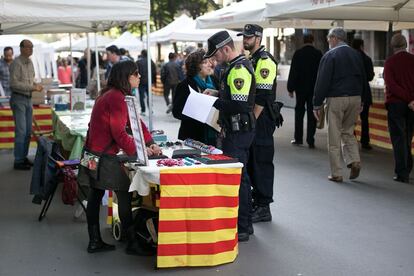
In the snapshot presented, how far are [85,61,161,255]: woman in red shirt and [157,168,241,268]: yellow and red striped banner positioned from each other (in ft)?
1.99

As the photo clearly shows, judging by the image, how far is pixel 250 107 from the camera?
5.92 meters

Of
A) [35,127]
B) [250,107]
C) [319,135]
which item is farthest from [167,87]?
[250,107]

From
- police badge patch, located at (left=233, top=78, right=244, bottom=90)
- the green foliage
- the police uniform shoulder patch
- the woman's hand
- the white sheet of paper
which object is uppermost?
the green foliage

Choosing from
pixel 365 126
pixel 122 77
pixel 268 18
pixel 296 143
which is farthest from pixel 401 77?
pixel 122 77

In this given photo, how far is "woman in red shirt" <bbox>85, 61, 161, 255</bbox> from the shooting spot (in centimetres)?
557

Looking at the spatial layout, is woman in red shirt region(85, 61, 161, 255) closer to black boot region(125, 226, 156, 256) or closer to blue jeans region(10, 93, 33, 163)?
black boot region(125, 226, 156, 256)

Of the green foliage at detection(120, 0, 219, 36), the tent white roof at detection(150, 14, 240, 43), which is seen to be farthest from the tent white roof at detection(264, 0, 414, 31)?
the green foliage at detection(120, 0, 219, 36)

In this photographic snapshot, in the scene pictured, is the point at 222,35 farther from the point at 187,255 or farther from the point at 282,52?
the point at 282,52

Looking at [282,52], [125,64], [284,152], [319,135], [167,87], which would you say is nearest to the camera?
[125,64]

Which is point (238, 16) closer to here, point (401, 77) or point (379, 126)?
point (379, 126)

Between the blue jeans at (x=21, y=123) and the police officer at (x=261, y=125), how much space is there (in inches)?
185

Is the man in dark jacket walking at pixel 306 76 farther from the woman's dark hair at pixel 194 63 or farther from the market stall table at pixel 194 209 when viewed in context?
the market stall table at pixel 194 209

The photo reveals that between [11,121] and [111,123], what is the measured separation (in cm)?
730

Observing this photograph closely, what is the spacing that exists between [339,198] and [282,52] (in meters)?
17.1
